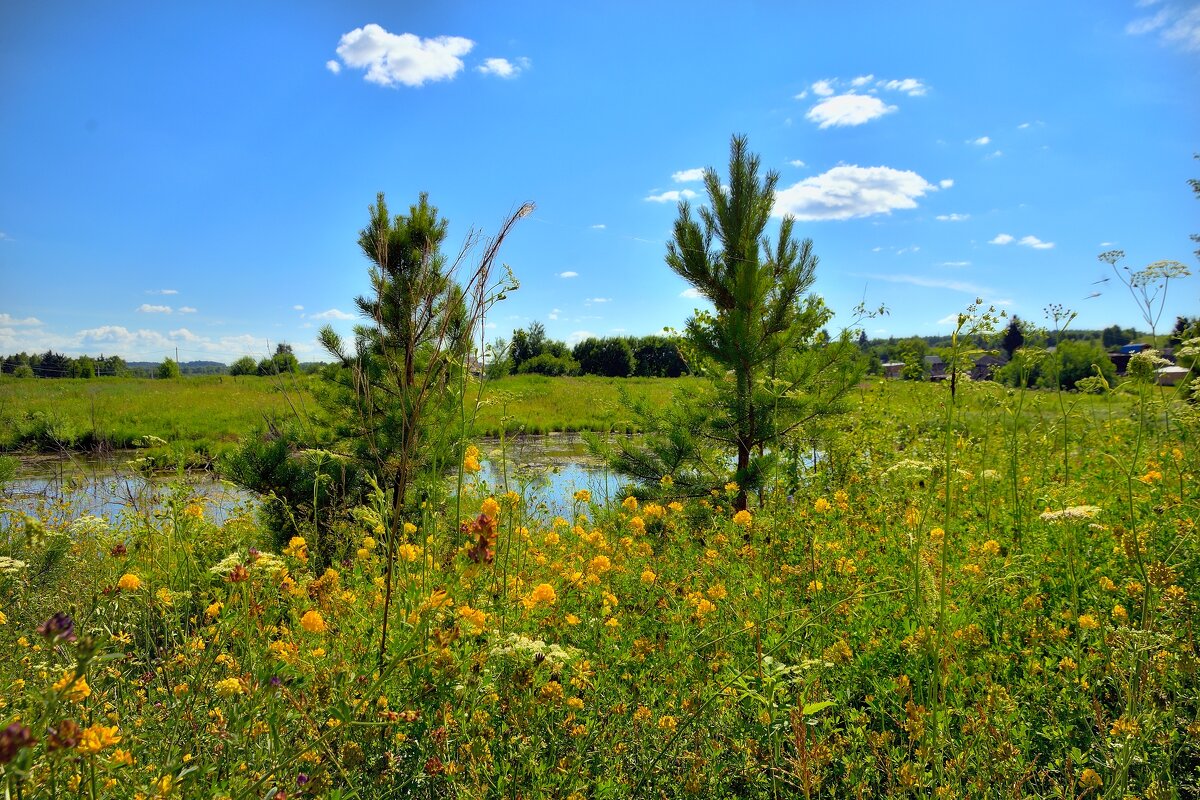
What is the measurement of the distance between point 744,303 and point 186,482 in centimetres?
458

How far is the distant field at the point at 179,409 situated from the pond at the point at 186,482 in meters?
0.62

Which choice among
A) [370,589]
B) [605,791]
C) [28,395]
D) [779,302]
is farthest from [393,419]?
[28,395]

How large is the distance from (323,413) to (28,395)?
17.6m

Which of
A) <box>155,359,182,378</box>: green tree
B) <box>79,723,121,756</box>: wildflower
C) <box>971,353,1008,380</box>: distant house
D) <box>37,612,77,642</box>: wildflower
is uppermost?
<box>155,359,182,378</box>: green tree

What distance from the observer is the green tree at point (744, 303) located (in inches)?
220

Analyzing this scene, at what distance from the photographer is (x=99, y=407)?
16.4m

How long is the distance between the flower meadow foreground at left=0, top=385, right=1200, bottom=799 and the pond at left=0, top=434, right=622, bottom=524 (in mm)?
373

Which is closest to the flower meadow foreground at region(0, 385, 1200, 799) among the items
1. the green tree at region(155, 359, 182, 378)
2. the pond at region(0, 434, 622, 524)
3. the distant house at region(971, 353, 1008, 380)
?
the pond at region(0, 434, 622, 524)

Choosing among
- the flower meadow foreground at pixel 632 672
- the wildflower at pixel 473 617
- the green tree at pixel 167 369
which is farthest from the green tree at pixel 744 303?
the green tree at pixel 167 369

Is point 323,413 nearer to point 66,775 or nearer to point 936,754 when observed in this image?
point 66,775

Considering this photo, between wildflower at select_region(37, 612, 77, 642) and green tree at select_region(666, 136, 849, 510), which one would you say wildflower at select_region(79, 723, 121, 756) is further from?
green tree at select_region(666, 136, 849, 510)

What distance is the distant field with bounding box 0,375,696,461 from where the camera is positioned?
11.3m

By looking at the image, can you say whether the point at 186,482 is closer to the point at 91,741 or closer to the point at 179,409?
the point at 91,741

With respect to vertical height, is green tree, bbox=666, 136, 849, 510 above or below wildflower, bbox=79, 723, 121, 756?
above
